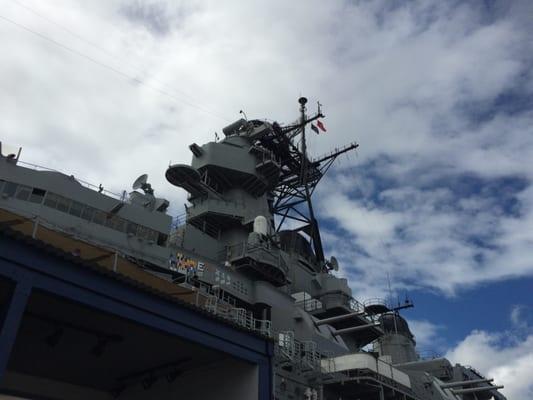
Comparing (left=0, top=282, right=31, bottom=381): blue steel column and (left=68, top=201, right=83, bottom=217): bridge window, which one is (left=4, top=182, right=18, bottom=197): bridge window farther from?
(left=0, top=282, right=31, bottom=381): blue steel column

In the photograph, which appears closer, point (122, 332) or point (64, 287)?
point (64, 287)

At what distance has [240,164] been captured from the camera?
3975 cm

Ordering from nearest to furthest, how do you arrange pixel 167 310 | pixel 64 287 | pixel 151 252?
pixel 64 287
pixel 167 310
pixel 151 252

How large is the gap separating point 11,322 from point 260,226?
75.2 feet

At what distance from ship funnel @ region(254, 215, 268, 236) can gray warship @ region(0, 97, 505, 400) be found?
0.09 metres

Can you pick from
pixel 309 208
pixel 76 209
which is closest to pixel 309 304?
pixel 309 208

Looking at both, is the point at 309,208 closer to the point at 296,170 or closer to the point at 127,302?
the point at 296,170

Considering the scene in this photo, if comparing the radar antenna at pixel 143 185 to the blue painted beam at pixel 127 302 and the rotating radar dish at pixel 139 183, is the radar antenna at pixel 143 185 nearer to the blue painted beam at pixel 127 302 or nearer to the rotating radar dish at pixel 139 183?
the rotating radar dish at pixel 139 183

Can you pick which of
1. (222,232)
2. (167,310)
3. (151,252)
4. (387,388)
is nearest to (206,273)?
(151,252)

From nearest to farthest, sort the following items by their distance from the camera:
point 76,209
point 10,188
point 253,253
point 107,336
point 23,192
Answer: point 107,336 → point 10,188 → point 23,192 → point 76,209 → point 253,253

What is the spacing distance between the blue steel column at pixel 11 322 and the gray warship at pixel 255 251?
209 cm

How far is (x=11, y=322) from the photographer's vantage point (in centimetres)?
1119

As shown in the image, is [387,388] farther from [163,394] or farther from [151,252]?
[151,252]

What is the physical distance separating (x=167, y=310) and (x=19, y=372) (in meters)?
7.80
